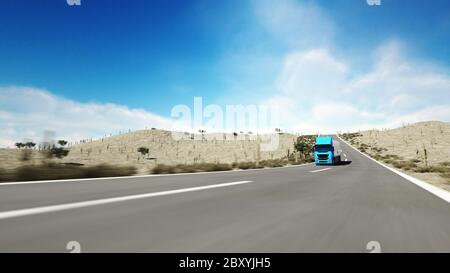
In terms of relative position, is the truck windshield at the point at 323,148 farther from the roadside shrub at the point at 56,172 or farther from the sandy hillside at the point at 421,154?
the roadside shrub at the point at 56,172

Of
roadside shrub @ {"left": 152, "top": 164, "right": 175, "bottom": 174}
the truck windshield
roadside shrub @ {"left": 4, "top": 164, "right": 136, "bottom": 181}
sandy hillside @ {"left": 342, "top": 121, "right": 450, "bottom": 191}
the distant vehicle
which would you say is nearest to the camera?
roadside shrub @ {"left": 4, "top": 164, "right": 136, "bottom": 181}

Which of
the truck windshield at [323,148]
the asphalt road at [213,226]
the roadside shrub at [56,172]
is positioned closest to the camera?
the asphalt road at [213,226]

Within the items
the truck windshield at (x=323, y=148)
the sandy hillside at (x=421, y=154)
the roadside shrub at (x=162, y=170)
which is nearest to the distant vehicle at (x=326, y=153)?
the truck windshield at (x=323, y=148)

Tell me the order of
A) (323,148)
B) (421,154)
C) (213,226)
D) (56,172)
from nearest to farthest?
1. (213,226)
2. (56,172)
3. (323,148)
4. (421,154)

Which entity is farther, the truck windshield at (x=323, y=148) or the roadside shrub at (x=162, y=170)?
the truck windshield at (x=323, y=148)

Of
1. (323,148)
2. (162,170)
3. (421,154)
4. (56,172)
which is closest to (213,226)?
(56,172)

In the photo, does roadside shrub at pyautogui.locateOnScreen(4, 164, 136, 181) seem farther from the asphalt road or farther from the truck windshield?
the truck windshield

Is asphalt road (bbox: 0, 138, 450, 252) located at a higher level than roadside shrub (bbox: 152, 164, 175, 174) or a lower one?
higher

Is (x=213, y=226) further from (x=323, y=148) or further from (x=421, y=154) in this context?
(x=421, y=154)

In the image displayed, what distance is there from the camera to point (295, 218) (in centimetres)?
408

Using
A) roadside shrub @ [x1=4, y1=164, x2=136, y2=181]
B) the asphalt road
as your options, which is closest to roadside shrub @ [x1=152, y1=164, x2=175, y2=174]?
roadside shrub @ [x1=4, y1=164, x2=136, y2=181]

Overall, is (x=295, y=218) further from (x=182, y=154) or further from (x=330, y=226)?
(x=182, y=154)

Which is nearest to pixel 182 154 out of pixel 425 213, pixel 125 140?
pixel 125 140
